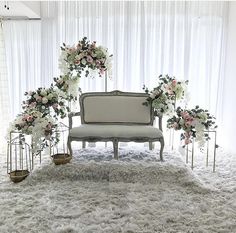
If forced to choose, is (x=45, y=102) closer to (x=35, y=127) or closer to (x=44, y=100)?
(x=44, y=100)

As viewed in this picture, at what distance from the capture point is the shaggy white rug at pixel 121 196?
259cm

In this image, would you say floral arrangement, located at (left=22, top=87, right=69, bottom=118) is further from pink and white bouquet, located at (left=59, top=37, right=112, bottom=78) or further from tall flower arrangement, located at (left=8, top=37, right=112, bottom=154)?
pink and white bouquet, located at (left=59, top=37, right=112, bottom=78)

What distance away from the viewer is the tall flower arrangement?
3.60 m

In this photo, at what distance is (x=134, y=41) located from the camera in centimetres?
552

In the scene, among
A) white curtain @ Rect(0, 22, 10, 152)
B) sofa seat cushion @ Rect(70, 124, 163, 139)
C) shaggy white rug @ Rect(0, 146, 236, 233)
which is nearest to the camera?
shaggy white rug @ Rect(0, 146, 236, 233)

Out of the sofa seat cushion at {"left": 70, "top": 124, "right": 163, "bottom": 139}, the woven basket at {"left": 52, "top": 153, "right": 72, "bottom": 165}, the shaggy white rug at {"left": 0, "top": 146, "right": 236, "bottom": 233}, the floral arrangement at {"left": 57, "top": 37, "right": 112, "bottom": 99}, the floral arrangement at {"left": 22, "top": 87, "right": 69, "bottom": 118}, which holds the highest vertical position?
the floral arrangement at {"left": 57, "top": 37, "right": 112, "bottom": 99}

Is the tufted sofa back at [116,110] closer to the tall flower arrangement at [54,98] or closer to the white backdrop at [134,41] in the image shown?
the tall flower arrangement at [54,98]

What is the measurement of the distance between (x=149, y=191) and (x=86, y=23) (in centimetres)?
338

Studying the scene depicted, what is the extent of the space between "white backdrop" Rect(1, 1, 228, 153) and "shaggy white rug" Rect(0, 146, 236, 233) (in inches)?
66.9

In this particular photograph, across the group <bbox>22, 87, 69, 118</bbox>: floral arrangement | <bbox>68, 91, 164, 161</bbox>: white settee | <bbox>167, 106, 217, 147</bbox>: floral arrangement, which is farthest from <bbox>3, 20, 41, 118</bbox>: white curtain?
<bbox>167, 106, 217, 147</bbox>: floral arrangement

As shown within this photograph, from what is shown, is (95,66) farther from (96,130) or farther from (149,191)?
(149,191)

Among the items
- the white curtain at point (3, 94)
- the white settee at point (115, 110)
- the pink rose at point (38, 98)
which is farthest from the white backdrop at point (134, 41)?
the pink rose at point (38, 98)

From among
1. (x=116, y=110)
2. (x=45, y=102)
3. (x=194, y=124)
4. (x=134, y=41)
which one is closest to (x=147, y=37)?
(x=134, y=41)

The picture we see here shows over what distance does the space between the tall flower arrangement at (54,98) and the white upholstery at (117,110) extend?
33cm
